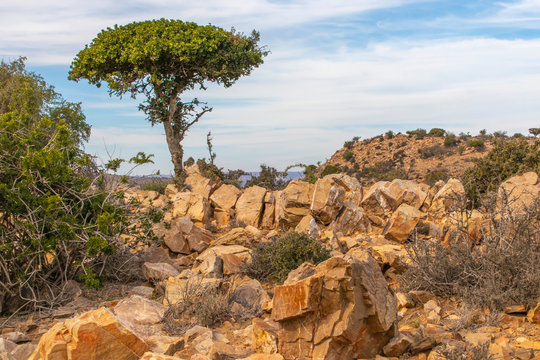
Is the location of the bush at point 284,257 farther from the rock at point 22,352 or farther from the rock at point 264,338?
the rock at point 22,352

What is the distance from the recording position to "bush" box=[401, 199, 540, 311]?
5727 millimetres

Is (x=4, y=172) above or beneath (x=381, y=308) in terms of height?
above

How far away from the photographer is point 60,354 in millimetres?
4117

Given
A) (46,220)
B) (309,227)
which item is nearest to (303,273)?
(46,220)

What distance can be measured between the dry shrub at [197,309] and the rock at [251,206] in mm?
5523

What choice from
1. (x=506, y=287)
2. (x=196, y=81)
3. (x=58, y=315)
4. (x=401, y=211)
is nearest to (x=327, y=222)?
(x=401, y=211)

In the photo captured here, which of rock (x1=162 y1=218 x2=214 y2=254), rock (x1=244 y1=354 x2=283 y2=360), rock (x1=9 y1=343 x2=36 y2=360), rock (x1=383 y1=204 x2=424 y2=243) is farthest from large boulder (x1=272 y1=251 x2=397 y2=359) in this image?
rock (x1=162 y1=218 x2=214 y2=254)

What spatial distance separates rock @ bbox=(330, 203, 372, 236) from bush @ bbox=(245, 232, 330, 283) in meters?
2.43

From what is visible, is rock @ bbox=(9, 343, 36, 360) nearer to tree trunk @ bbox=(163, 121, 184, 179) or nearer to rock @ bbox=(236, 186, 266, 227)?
rock @ bbox=(236, 186, 266, 227)

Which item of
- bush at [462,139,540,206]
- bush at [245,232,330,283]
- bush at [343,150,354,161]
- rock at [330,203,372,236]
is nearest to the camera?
bush at [245,232,330,283]

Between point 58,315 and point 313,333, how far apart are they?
13.3ft

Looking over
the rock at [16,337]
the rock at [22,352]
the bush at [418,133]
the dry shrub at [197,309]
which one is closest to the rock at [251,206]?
the dry shrub at [197,309]

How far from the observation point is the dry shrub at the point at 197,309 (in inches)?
239

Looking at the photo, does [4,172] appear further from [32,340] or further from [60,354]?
[60,354]
